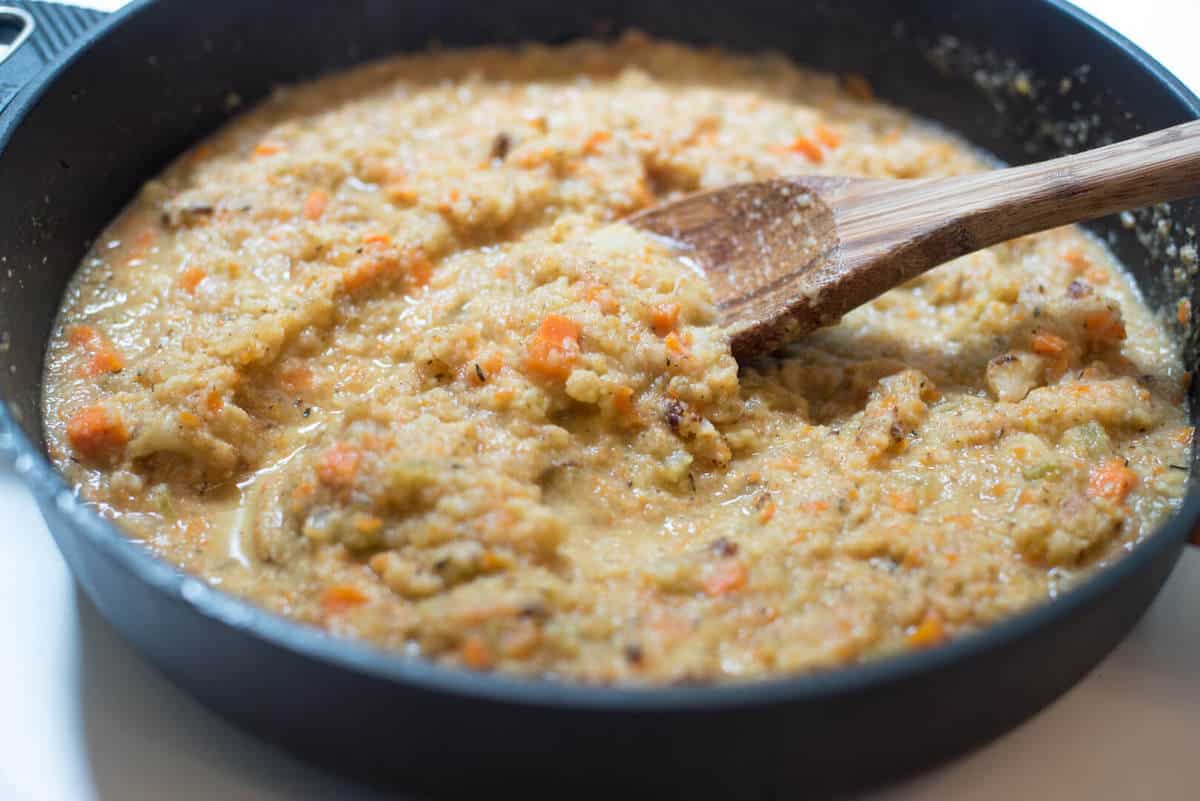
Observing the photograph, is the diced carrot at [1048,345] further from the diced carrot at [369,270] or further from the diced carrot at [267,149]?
the diced carrot at [267,149]

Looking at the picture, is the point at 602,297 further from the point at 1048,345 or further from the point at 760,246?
the point at 1048,345

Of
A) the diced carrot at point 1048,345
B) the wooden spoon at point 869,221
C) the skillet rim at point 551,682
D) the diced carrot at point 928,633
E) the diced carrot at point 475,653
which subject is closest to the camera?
the skillet rim at point 551,682

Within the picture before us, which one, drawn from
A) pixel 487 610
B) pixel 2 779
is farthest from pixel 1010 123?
pixel 2 779

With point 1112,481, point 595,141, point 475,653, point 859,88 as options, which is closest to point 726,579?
point 475,653

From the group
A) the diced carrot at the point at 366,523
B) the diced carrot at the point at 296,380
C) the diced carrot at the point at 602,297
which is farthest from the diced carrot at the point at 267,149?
the diced carrot at the point at 366,523

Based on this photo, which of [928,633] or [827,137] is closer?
[928,633]

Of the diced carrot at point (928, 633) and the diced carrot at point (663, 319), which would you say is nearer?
the diced carrot at point (928, 633)

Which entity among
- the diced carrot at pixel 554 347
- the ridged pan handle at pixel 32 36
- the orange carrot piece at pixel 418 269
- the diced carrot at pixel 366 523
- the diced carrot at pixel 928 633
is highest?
the ridged pan handle at pixel 32 36
